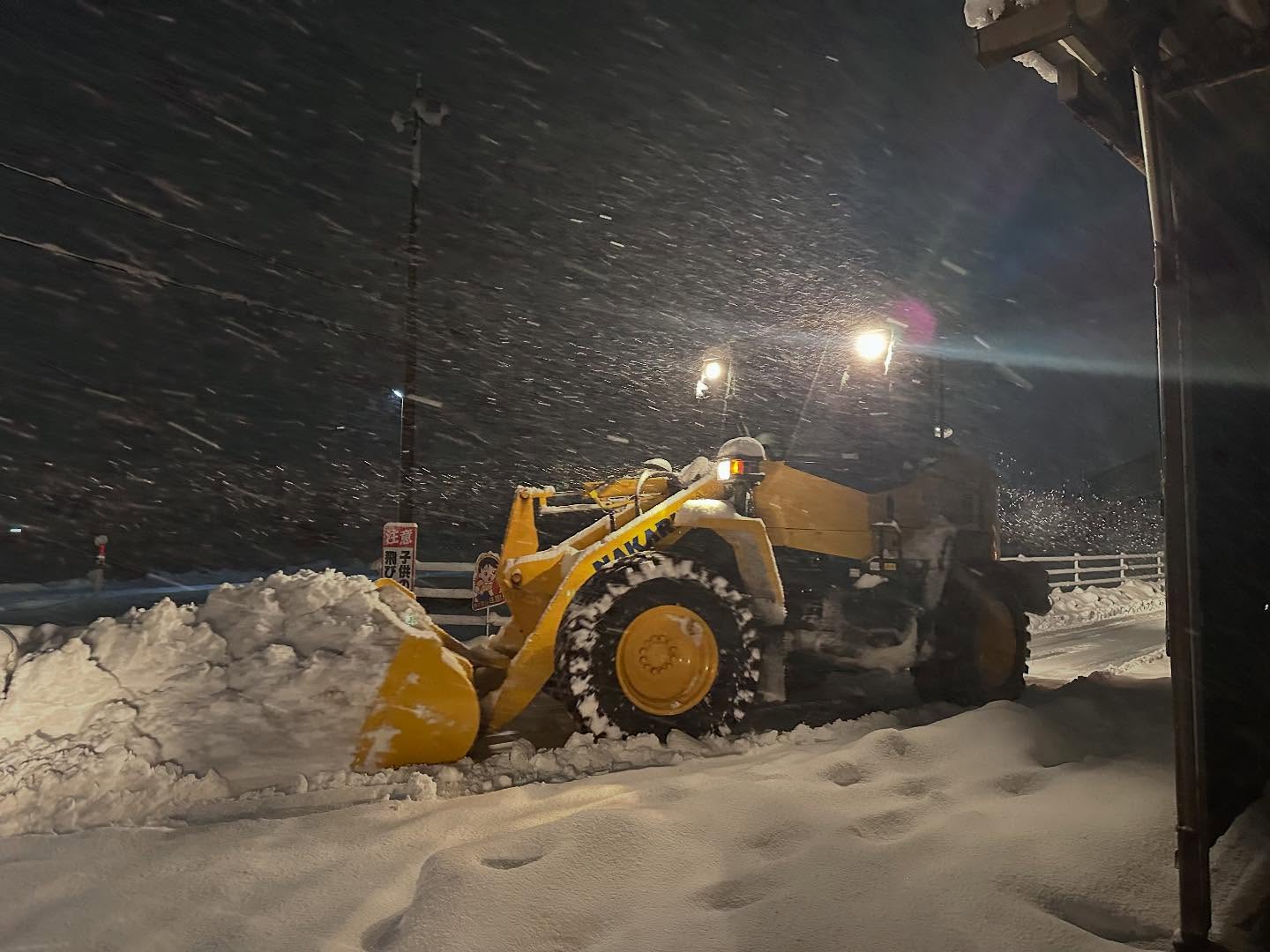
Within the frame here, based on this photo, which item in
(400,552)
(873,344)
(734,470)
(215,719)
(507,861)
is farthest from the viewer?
(400,552)

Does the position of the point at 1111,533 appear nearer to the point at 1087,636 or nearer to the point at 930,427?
the point at 1087,636

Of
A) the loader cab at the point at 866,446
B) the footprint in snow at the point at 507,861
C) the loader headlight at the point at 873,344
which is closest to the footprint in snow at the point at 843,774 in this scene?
the footprint in snow at the point at 507,861

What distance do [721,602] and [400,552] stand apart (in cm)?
625

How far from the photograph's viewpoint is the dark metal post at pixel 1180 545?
2000mm

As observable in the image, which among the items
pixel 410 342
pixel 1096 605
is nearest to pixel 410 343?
pixel 410 342

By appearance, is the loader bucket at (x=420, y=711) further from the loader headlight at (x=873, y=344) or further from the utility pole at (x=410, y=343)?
the utility pole at (x=410, y=343)

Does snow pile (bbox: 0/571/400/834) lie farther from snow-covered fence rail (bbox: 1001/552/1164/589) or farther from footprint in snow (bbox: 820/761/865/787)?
snow-covered fence rail (bbox: 1001/552/1164/589)

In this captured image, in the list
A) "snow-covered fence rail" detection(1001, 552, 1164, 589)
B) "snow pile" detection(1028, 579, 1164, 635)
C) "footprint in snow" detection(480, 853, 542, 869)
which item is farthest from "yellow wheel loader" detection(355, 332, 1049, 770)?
"snow-covered fence rail" detection(1001, 552, 1164, 589)

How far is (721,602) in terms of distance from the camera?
480 cm

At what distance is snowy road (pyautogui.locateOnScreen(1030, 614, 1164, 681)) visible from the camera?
330 inches

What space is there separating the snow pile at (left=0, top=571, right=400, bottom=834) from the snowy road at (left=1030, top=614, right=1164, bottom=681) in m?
6.71

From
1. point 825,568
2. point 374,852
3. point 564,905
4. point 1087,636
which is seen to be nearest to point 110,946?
point 374,852

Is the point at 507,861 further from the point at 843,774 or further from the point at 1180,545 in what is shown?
the point at 1180,545

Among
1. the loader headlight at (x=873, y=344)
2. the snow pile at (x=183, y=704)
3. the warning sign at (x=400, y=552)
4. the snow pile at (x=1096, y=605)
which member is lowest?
the snow pile at (x=1096, y=605)
